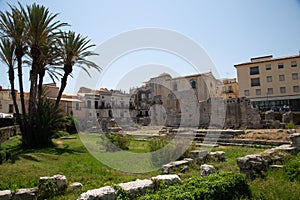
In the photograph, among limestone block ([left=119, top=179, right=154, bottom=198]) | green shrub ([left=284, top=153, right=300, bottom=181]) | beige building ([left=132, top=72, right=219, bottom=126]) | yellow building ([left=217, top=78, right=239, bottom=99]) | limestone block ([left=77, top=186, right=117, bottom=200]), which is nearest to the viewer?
limestone block ([left=77, top=186, right=117, bottom=200])

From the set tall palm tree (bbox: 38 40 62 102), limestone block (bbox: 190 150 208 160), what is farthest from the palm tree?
limestone block (bbox: 190 150 208 160)

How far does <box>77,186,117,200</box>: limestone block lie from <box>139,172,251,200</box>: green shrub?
25.8 inches

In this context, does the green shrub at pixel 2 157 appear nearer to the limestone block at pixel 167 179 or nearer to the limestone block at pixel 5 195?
the limestone block at pixel 5 195

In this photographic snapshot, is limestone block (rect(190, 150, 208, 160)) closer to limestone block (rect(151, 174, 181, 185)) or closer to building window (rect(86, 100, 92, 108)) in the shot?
limestone block (rect(151, 174, 181, 185))

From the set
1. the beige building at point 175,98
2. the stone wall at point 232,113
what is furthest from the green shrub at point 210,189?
the beige building at point 175,98

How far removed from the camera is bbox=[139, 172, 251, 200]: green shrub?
493 cm

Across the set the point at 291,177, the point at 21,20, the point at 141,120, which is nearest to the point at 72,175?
the point at 291,177

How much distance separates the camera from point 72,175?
8.40 m

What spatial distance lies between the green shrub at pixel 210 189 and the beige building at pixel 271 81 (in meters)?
35.4

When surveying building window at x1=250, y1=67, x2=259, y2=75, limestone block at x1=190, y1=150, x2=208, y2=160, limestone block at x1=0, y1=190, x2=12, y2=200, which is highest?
building window at x1=250, y1=67, x2=259, y2=75

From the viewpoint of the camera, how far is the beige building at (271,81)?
38.2 meters

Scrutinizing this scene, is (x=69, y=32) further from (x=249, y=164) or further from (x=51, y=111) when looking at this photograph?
(x=249, y=164)

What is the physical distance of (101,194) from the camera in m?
4.93

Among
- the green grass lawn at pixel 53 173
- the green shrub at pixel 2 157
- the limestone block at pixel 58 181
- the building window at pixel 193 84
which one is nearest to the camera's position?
the limestone block at pixel 58 181
